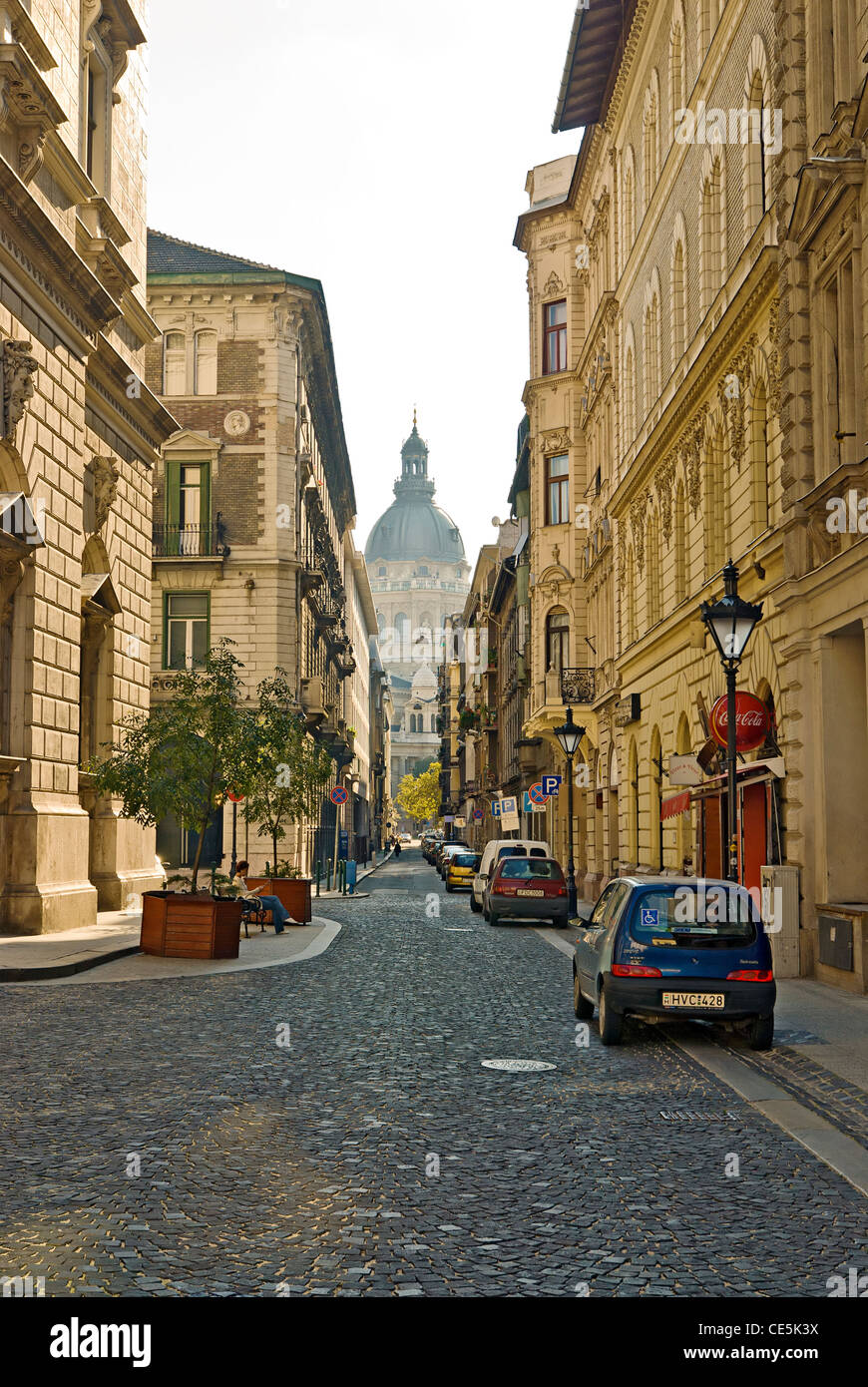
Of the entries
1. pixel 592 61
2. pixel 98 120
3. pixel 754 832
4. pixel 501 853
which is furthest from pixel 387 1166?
pixel 592 61

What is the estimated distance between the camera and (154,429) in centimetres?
3039

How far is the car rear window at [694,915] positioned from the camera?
462 inches

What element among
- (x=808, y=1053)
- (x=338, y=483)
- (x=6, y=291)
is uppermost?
(x=338, y=483)

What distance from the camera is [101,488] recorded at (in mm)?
26359

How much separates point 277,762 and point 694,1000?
13743mm

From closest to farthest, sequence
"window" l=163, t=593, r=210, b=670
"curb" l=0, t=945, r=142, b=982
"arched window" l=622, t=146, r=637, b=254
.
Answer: "curb" l=0, t=945, r=142, b=982 → "arched window" l=622, t=146, r=637, b=254 → "window" l=163, t=593, r=210, b=670

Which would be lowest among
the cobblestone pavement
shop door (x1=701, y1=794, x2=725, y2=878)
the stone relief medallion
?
the cobblestone pavement

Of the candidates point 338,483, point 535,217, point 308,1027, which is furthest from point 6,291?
point 338,483

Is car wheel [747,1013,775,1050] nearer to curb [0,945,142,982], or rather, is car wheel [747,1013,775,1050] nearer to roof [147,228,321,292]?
curb [0,945,142,982]

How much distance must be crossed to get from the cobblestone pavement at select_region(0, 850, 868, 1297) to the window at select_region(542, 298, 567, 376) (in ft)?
117

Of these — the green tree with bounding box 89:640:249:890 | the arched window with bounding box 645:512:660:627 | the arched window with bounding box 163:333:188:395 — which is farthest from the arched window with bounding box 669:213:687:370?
A: the arched window with bounding box 163:333:188:395

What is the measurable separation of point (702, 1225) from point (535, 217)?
43.4m

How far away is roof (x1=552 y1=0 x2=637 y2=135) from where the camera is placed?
3328cm
